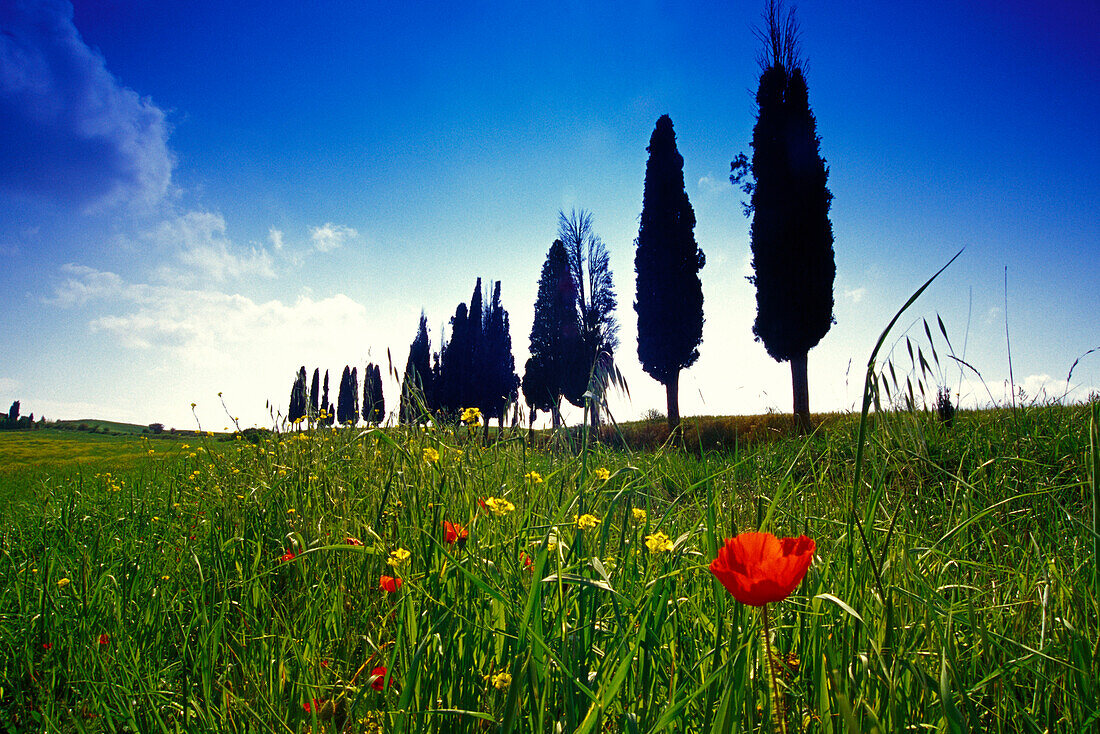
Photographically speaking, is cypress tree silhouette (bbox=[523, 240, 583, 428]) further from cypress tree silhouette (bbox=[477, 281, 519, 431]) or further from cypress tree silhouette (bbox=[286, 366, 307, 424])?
cypress tree silhouette (bbox=[286, 366, 307, 424])

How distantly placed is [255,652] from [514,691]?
1080 mm

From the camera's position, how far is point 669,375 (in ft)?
52.2

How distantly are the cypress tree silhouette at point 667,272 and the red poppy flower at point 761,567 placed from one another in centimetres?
1458

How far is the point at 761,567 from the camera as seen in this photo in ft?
2.55

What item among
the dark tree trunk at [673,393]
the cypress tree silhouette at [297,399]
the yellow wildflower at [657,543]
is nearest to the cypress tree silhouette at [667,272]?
the dark tree trunk at [673,393]

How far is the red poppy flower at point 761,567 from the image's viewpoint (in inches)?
28.8

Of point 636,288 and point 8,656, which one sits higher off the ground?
point 636,288

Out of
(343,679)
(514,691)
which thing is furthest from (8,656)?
(514,691)

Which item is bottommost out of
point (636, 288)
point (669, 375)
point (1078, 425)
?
point (1078, 425)

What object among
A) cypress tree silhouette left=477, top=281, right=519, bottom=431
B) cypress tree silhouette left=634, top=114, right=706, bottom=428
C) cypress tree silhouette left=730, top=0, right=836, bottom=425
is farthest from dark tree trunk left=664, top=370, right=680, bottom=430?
cypress tree silhouette left=477, top=281, right=519, bottom=431

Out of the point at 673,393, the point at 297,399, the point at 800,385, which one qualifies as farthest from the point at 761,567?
the point at 673,393

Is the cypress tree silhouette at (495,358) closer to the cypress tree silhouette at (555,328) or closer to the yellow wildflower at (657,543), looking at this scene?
the cypress tree silhouette at (555,328)

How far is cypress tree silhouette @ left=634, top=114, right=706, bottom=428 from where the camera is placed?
51.1 feet

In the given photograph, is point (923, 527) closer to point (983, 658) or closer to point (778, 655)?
point (983, 658)
